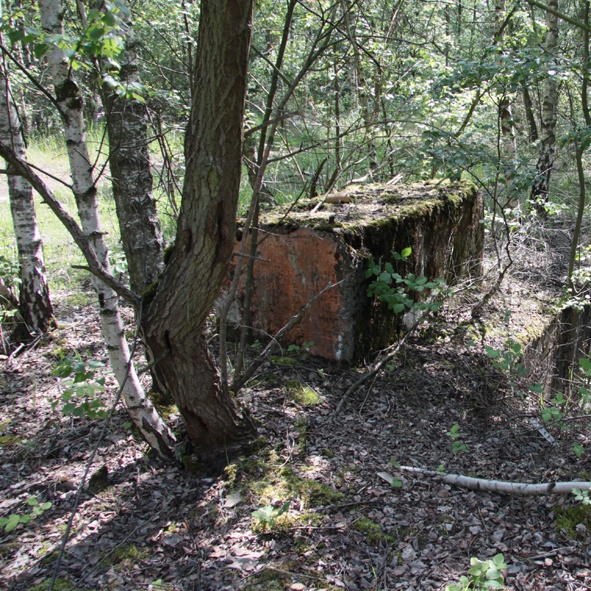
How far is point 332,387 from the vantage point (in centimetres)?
374

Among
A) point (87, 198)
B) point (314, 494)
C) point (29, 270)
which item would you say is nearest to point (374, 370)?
point (314, 494)

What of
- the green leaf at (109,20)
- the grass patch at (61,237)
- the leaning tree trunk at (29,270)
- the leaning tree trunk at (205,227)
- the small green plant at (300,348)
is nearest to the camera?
the green leaf at (109,20)

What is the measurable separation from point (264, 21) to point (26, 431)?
21.3 ft

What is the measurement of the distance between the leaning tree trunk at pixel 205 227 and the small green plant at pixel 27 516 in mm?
833

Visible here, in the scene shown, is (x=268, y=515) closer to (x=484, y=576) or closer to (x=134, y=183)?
(x=484, y=576)

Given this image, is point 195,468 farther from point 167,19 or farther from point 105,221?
point 105,221

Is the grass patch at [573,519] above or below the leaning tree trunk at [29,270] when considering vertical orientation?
below

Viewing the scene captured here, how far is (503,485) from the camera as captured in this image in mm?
2600

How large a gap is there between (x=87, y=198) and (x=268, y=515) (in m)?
1.81

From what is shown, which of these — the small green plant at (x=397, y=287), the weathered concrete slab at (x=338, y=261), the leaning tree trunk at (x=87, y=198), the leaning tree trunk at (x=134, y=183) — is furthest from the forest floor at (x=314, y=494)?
the leaning tree trunk at (x=134, y=183)

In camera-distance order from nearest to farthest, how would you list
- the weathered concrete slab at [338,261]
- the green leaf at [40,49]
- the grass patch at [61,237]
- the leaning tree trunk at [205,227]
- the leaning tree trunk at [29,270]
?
the green leaf at [40,49], the leaning tree trunk at [205,227], the weathered concrete slab at [338,261], the leaning tree trunk at [29,270], the grass patch at [61,237]

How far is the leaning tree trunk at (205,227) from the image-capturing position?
2.13 meters

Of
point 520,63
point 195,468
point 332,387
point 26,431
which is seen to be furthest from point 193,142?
point 520,63

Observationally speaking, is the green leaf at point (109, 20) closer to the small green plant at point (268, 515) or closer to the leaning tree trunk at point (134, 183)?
the leaning tree trunk at point (134, 183)
